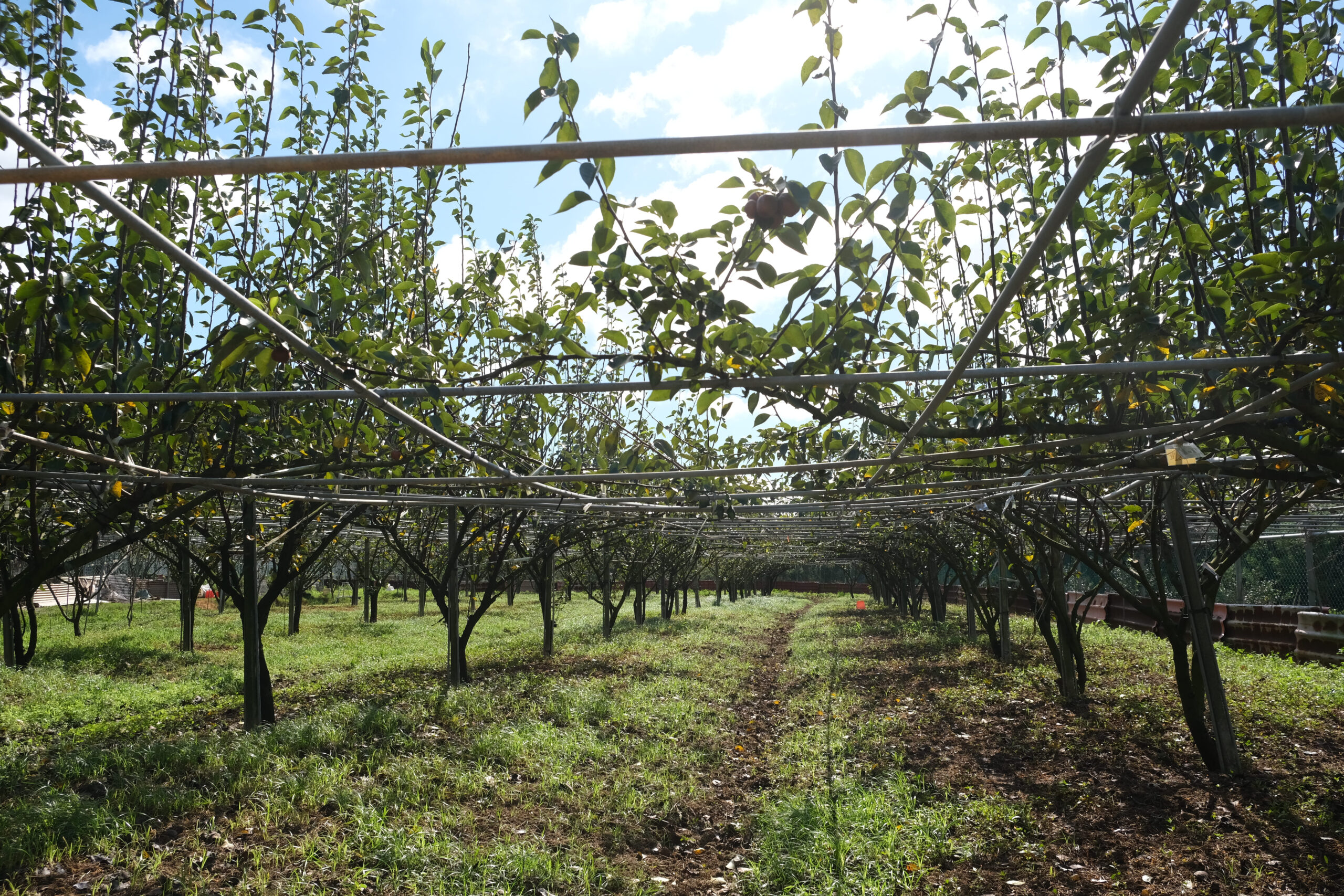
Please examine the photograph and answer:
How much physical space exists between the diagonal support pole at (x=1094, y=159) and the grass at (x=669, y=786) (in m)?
3.34

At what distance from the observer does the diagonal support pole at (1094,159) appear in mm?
1009

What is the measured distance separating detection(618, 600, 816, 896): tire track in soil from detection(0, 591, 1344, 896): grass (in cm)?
2

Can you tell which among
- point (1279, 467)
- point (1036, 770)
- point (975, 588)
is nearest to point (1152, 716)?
point (1036, 770)

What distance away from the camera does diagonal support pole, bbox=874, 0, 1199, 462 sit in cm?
101

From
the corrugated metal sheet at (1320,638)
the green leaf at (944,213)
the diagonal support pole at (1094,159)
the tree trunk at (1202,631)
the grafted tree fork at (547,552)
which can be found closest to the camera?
the diagonal support pole at (1094,159)

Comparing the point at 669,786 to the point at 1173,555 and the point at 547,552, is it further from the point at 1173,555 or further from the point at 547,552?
the point at 547,552

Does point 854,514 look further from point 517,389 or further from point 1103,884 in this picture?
point 517,389

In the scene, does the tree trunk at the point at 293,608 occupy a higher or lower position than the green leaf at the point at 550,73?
lower

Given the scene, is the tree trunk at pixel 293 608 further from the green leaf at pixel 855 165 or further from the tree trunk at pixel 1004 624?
the green leaf at pixel 855 165

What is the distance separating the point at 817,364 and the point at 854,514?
689 centimetres

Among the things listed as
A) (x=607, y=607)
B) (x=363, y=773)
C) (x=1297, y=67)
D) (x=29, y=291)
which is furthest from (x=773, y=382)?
(x=607, y=607)

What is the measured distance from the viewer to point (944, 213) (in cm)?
207

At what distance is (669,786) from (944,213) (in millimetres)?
4826

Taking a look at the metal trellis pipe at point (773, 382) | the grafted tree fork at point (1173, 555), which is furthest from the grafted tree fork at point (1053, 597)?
the metal trellis pipe at point (773, 382)
